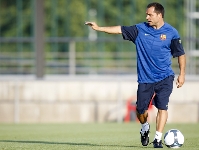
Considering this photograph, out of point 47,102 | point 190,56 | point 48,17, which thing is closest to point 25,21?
point 48,17

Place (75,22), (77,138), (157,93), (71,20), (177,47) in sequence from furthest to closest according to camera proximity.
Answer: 1. (71,20)
2. (75,22)
3. (77,138)
4. (157,93)
5. (177,47)

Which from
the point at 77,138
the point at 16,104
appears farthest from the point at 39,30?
the point at 77,138

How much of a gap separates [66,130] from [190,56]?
35.0ft

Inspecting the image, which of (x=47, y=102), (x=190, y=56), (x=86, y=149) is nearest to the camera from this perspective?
(x=86, y=149)

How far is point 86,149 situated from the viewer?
41.2 feet

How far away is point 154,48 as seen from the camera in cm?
1296

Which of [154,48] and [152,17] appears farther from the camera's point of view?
[154,48]

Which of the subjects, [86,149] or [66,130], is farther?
Result: [66,130]

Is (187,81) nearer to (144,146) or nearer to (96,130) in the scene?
(96,130)

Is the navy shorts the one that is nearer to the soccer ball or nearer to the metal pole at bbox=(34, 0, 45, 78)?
the soccer ball

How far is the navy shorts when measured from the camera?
1302cm

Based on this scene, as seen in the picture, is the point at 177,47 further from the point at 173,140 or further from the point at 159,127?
the point at 173,140

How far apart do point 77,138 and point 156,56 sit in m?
3.51

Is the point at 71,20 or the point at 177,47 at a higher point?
the point at 71,20
